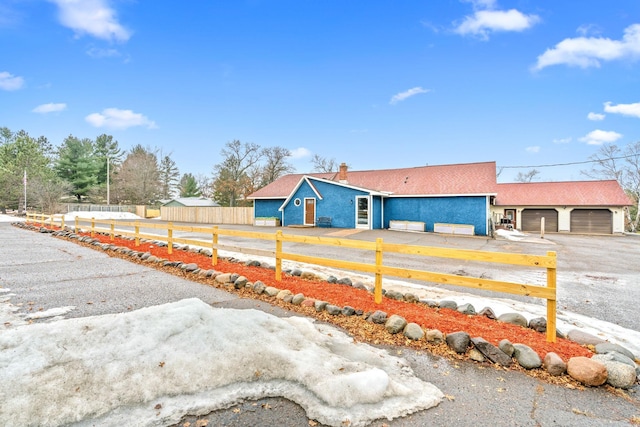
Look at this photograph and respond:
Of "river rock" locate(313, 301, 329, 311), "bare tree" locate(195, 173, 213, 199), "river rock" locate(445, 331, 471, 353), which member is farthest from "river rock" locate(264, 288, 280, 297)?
"bare tree" locate(195, 173, 213, 199)

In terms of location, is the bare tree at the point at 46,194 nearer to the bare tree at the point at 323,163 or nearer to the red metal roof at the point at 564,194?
the bare tree at the point at 323,163

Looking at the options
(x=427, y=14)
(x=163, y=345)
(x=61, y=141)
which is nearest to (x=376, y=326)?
(x=163, y=345)

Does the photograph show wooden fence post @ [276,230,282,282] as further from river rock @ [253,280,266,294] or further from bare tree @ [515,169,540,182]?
bare tree @ [515,169,540,182]

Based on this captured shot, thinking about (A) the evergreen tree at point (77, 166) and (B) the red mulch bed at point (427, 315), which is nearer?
(B) the red mulch bed at point (427, 315)

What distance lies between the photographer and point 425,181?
20.8 m

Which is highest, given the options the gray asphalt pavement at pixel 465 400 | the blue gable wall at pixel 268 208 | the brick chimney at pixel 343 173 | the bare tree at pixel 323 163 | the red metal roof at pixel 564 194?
the bare tree at pixel 323 163

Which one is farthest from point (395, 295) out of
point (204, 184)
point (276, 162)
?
point (204, 184)

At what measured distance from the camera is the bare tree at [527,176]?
4175 centimetres

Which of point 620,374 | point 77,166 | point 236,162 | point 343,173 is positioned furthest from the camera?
point 77,166

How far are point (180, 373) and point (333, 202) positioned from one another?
18.1 metres

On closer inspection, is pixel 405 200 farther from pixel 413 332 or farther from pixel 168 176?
pixel 168 176

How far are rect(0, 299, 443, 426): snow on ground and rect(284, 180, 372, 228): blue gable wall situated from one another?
16721 millimetres

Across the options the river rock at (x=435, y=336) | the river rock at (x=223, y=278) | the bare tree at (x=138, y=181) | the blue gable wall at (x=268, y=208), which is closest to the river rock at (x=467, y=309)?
the river rock at (x=435, y=336)

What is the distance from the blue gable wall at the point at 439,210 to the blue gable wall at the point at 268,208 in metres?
8.11
